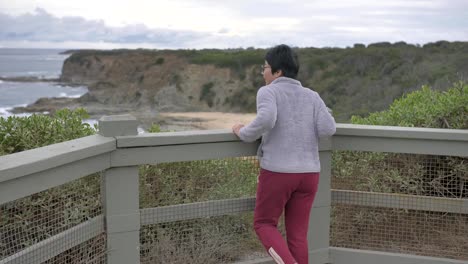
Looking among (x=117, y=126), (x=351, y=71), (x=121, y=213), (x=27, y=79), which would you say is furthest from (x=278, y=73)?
(x=27, y=79)

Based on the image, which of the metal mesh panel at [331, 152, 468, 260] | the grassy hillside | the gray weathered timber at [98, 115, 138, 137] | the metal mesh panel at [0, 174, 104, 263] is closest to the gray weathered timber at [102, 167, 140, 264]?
the metal mesh panel at [0, 174, 104, 263]

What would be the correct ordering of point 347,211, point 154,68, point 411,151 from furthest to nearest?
point 154,68, point 347,211, point 411,151

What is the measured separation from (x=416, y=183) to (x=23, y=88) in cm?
9240

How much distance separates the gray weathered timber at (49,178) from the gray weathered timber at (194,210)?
45 cm

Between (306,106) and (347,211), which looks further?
(347,211)

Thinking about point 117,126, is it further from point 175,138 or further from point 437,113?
point 437,113

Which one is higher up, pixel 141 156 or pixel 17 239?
pixel 141 156

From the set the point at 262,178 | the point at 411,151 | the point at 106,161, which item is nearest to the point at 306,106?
the point at 262,178

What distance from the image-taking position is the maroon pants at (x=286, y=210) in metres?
3.52

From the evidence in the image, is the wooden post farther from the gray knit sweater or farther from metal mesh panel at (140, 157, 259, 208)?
the gray knit sweater

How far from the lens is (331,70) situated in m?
52.3

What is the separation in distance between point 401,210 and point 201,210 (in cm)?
163

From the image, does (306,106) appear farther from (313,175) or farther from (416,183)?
(416,183)

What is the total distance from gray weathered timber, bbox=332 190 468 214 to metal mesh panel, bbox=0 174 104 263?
1.65 m
